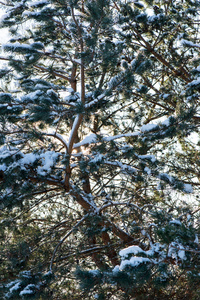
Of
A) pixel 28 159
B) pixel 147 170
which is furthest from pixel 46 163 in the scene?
pixel 147 170

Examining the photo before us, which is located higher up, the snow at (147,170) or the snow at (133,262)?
the snow at (147,170)

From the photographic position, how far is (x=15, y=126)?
4883 mm

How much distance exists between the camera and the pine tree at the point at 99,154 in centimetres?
395

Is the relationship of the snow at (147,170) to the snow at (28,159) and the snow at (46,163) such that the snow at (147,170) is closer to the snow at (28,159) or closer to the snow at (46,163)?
the snow at (46,163)

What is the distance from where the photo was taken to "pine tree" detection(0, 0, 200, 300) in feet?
13.0

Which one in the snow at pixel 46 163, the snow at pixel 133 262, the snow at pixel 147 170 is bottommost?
Answer: the snow at pixel 133 262

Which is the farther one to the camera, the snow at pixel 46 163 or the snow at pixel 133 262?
the snow at pixel 46 163

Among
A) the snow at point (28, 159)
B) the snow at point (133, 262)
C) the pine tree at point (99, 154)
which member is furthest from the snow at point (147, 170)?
the snow at point (133, 262)

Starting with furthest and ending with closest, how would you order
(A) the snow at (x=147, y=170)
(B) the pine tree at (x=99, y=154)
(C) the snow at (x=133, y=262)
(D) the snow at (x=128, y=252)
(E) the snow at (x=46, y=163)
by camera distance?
(A) the snow at (x=147, y=170) < (E) the snow at (x=46, y=163) < (B) the pine tree at (x=99, y=154) < (D) the snow at (x=128, y=252) < (C) the snow at (x=133, y=262)

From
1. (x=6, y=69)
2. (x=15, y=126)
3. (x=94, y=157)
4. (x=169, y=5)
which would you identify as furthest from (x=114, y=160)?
(x=169, y=5)

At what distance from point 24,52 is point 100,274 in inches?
121

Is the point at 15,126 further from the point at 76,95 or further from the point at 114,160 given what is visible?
the point at 114,160

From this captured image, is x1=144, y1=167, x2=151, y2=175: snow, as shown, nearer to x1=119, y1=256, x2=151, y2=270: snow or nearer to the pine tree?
the pine tree

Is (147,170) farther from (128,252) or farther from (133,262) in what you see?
(133,262)
